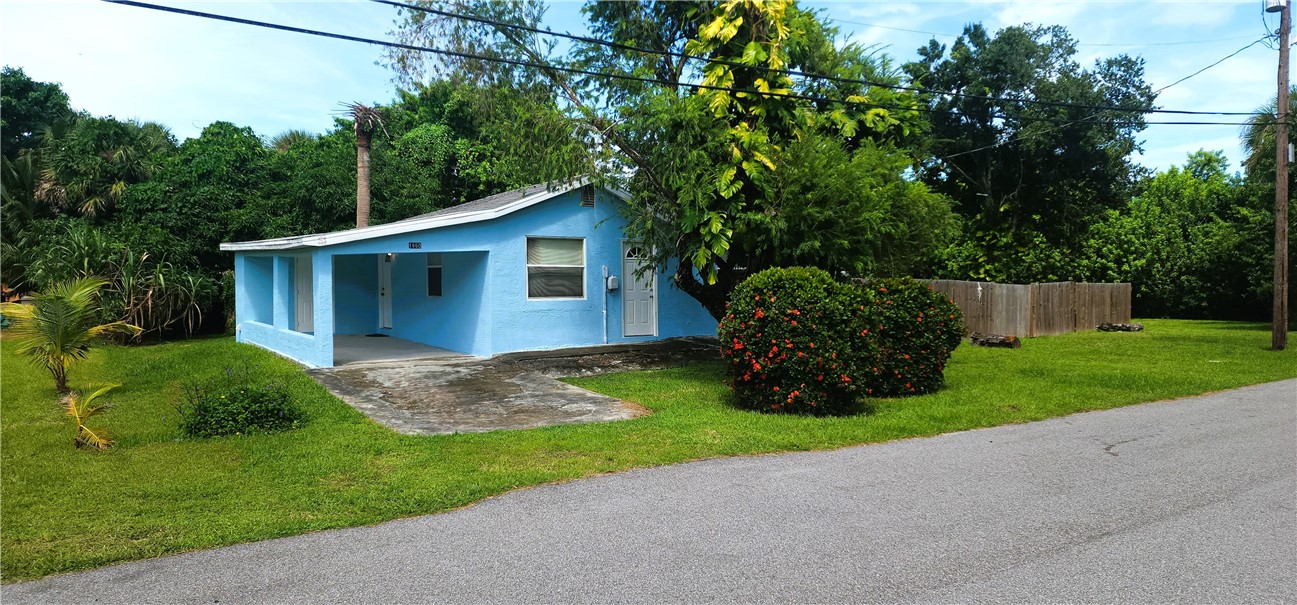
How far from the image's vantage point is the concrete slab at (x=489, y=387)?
902cm

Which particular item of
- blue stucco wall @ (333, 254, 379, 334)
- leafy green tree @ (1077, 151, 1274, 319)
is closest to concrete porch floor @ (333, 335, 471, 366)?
blue stucco wall @ (333, 254, 379, 334)

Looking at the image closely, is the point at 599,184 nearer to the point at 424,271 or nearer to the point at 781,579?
the point at 424,271

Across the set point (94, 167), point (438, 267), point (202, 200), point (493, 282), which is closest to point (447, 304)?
point (438, 267)

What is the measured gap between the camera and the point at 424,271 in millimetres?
16688

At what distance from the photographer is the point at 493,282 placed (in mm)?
14117

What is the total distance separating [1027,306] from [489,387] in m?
15.4

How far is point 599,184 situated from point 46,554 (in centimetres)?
943

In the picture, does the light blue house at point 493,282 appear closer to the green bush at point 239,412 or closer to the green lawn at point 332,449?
the green lawn at point 332,449

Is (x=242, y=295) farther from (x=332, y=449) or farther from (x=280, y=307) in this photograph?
(x=332, y=449)

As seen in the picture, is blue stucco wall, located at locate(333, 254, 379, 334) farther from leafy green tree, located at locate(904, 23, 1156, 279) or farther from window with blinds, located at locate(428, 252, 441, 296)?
leafy green tree, located at locate(904, 23, 1156, 279)

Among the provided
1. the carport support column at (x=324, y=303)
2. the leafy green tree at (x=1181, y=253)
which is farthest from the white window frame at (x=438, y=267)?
the leafy green tree at (x=1181, y=253)

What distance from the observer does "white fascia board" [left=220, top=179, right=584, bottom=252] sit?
1230 cm

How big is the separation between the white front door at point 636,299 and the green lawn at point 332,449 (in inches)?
120

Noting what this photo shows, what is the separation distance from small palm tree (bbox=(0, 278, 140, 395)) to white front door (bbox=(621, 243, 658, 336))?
28.7ft
